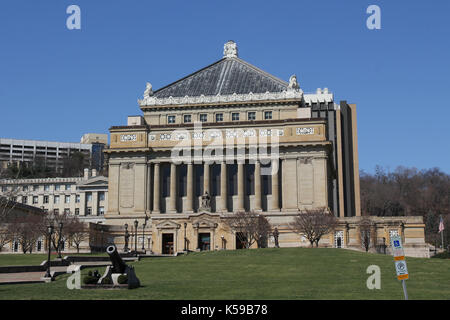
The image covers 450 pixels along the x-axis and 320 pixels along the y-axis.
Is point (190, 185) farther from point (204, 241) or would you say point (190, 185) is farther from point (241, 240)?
point (241, 240)

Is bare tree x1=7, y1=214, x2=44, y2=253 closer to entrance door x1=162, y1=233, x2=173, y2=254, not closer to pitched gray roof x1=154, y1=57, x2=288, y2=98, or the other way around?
entrance door x1=162, y1=233, x2=173, y2=254

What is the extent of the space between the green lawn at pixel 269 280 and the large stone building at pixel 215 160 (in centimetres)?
3284

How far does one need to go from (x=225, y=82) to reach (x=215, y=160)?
18.2 metres

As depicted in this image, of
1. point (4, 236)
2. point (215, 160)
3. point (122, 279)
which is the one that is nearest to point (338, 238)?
point (215, 160)

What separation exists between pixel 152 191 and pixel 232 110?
19703 millimetres

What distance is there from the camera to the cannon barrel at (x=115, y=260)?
3259 cm

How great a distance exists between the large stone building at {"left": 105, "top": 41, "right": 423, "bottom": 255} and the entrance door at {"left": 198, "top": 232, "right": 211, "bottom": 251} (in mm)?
155

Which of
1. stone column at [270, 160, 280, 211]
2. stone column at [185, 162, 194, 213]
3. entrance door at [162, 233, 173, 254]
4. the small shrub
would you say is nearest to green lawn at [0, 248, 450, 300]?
the small shrub

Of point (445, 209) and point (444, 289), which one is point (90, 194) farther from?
point (444, 289)

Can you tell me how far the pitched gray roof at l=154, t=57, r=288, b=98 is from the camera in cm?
10719

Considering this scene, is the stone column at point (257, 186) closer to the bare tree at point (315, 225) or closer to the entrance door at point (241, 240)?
the entrance door at point (241, 240)

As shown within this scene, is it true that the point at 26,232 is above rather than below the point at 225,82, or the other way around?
below

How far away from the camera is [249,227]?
78688mm
